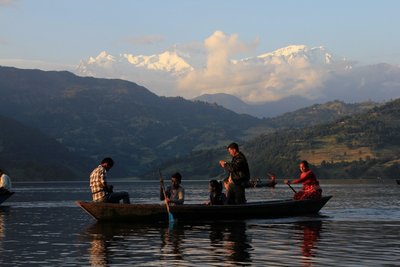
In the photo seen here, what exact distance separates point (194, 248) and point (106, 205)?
38.5 feet

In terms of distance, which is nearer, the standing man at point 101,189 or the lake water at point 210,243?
the lake water at point 210,243

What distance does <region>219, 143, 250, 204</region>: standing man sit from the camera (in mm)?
37875

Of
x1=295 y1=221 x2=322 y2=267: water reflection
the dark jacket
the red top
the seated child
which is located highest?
the dark jacket

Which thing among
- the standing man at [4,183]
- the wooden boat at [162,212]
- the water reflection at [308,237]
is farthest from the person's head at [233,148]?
the standing man at [4,183]

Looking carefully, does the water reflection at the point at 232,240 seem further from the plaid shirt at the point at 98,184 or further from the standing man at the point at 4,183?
the standing man at the point at 4,183

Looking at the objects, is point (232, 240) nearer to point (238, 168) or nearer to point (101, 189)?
point (238, 168)

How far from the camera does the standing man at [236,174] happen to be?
37.9 m

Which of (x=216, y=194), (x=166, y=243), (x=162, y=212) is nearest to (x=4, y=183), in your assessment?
(x=162, y=212)

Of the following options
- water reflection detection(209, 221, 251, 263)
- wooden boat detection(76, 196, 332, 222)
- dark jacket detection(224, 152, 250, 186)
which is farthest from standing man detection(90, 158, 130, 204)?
dark jacket detection(224, 152, 250, 186)

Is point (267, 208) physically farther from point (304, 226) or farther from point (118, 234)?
point (118, 234)

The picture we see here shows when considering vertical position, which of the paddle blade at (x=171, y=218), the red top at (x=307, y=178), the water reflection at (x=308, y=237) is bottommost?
the water reflection at (x=308, y=237)

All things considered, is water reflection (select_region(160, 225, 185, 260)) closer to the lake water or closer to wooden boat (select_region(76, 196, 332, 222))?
the lake water

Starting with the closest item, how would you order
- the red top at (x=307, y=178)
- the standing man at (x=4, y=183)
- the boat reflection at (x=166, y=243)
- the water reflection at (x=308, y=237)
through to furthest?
the water reflection at (x=308, y=237) < the boat reflection at (x=166, y=243) < the red top at (x=307, y=178) < the standing man at (x=4, y=183)

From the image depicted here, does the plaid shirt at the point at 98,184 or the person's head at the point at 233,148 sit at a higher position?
the person's head at the point at 233,148
